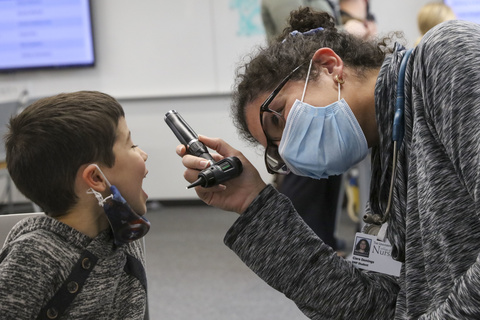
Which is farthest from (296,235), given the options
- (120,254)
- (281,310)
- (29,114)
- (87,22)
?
(87,22)

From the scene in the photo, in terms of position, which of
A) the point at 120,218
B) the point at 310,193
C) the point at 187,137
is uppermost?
the point at 187,137

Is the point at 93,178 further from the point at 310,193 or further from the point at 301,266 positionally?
the point at 310,193

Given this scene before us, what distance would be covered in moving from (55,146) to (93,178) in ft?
0.31

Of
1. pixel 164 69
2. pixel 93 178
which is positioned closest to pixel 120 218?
pixel 93 178

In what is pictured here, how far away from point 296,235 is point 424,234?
0.93ft

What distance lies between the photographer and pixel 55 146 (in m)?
1.20

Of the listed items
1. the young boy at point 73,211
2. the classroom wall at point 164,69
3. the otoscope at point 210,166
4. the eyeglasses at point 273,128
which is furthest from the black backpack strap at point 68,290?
the classroom wall at point 164,69

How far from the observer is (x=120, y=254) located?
4.03 ft

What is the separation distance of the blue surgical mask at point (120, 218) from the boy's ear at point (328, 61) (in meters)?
0.45

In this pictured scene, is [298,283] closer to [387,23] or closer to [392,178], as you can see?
[392,178]

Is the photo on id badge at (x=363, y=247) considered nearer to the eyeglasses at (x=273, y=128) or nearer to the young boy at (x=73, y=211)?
the eyeglasses at (x=273, y=128)

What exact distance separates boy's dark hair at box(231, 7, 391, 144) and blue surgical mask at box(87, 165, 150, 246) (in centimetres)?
28

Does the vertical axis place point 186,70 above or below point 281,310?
above

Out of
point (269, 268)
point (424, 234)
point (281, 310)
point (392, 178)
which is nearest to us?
point (424, 234)
